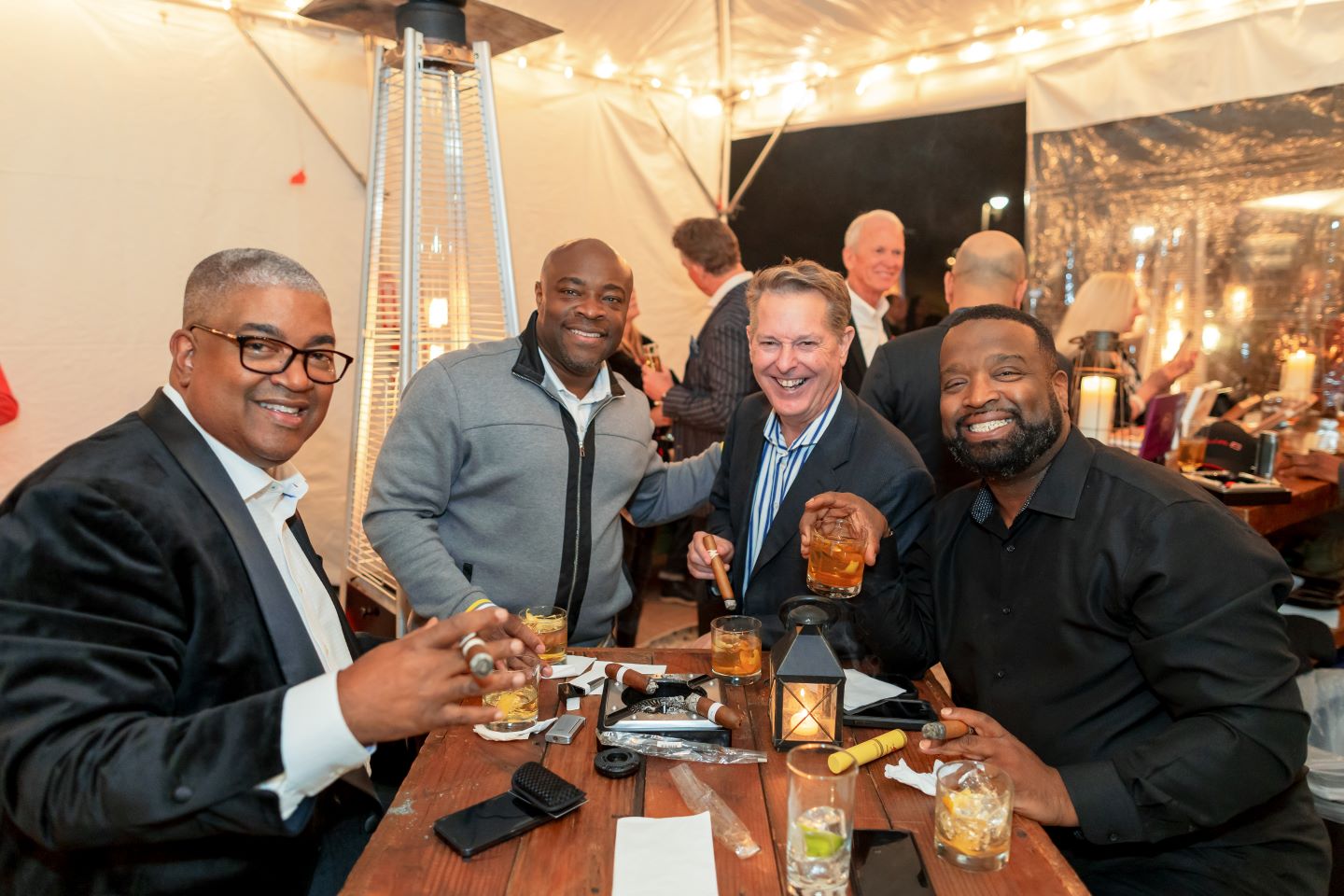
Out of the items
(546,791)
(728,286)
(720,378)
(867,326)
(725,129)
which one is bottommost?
(546,791)

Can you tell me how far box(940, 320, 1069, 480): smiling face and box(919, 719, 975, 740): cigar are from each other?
61 centimetres

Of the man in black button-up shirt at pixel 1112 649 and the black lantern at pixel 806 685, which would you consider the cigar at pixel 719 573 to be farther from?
the black lantern at pixel 806 685

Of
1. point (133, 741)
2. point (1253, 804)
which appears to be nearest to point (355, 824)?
point (133, 741)

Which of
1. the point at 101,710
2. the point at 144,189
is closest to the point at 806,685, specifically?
the point at 101,710

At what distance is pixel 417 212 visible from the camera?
3703mm

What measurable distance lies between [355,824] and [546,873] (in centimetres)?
77

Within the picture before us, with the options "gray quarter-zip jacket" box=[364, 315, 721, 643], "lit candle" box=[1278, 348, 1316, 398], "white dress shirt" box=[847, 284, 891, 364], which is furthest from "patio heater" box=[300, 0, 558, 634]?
"lit candle" box=[1278, 348, 1316, 398]

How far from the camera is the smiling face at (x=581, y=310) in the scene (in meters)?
2.50

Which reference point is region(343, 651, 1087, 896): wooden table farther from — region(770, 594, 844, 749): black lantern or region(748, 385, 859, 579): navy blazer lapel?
region(748, 385, 859, 579): navy blazer lapel

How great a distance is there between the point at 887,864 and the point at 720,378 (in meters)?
2.95

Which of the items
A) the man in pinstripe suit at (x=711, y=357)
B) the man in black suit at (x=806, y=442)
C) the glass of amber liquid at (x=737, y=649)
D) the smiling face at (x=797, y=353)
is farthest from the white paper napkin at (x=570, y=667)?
the man in pinstripe suit at (x=711, y=357)

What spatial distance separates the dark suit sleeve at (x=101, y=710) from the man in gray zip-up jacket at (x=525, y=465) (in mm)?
1014

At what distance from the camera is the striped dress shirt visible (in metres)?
2.47

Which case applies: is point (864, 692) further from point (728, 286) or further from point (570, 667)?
point (728, 286)
